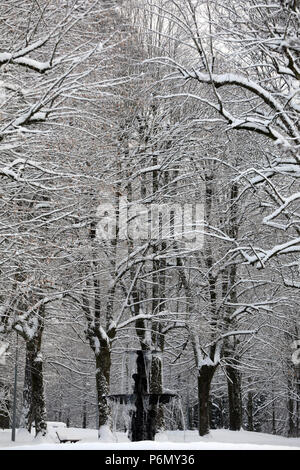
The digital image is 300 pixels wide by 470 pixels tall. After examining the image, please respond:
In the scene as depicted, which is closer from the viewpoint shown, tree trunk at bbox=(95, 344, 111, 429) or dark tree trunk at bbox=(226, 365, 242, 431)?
tree trunk at bbox=(95, 344, 111, 429)

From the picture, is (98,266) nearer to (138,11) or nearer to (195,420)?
(138,11)

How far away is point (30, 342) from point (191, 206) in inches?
247

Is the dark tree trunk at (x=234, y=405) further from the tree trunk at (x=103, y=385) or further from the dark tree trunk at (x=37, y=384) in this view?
the dark tree trunk at (x=37, y=384)

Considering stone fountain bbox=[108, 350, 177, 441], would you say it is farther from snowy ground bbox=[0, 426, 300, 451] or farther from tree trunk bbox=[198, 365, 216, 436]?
tree trunk bbox=[198, 365, 216, 436]

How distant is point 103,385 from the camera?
18422mm

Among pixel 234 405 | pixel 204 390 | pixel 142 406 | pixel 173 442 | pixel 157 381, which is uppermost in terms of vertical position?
pixel 157 381

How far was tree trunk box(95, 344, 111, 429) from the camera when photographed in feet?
60.1

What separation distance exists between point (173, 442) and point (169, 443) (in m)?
0.94

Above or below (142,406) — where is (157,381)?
above

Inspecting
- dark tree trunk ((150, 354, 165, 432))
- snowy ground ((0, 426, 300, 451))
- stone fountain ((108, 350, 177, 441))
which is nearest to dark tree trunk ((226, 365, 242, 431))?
snowy ground ((0, 426, 300, 451))

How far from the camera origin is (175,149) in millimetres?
18953

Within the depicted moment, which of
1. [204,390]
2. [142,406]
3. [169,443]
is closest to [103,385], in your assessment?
[204,390]

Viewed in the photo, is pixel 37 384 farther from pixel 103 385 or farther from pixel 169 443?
pixel 169 443

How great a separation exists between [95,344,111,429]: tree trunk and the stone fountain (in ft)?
16.0
